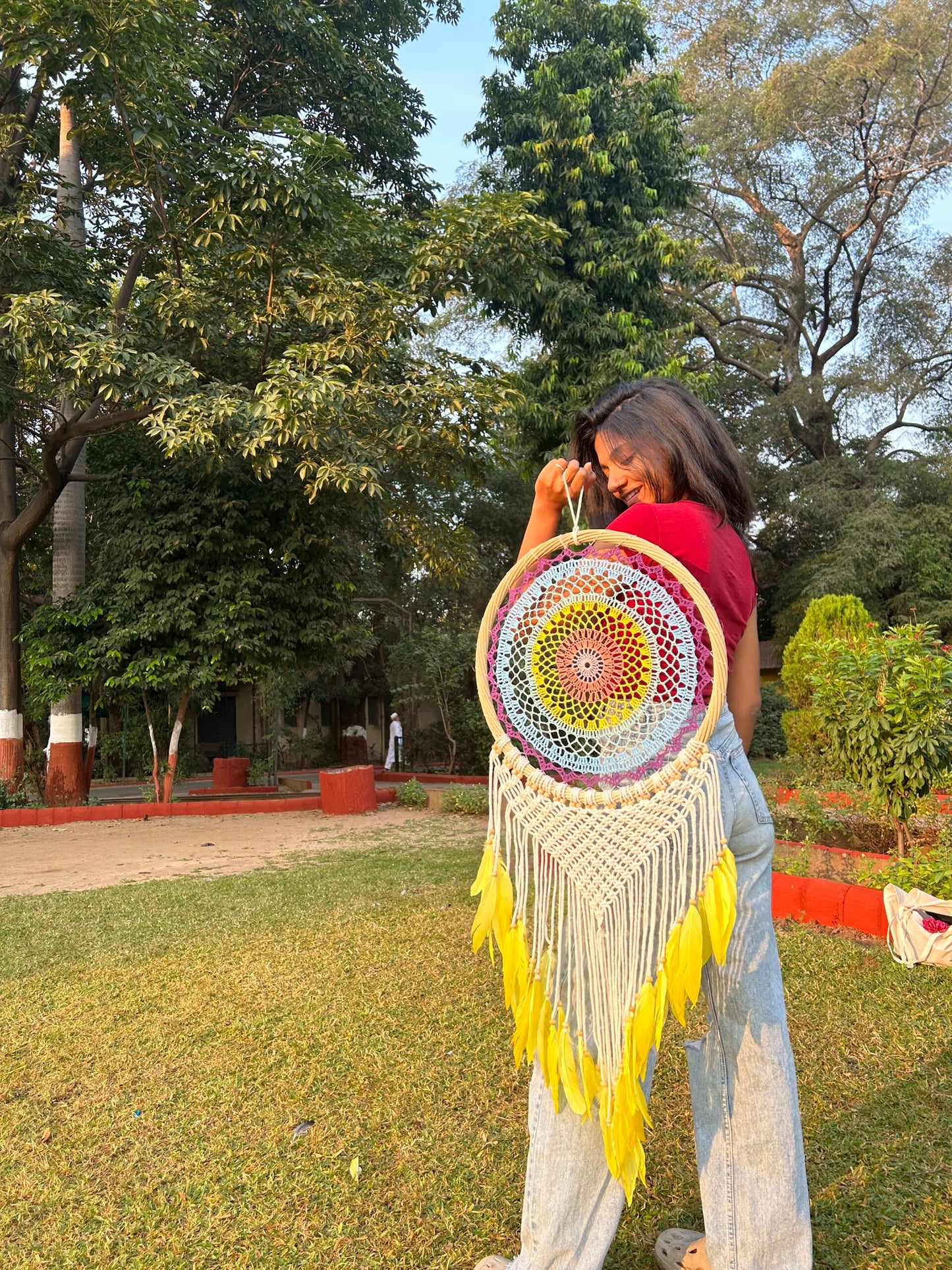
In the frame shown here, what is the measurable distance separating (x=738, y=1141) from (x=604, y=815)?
1.92 feet

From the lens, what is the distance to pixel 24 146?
10.6 m

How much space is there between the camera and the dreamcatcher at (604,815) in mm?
1491

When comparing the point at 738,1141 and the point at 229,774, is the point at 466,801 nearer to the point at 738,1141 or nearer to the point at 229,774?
the point at 229,774

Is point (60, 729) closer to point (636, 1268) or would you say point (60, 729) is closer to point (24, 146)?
point (24, 146)

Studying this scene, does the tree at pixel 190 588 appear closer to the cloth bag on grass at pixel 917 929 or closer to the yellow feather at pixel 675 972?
the cloth bag on grass at pixel 917 929

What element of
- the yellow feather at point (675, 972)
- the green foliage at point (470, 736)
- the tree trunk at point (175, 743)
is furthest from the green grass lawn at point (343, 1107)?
the green foliage at point (470, 736)

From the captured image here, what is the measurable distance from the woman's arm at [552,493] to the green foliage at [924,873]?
3.27 meters

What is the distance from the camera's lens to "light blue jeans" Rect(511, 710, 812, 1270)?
1532 millimetres

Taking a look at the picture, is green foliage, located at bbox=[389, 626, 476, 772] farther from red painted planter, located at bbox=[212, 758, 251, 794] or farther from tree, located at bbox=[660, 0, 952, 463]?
tree, located at bbox=[660, 0, 952, 463]

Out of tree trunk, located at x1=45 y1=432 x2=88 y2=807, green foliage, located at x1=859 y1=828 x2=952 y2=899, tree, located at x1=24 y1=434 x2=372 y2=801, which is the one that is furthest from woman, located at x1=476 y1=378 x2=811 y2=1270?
tree trunk, located at x1=45 y1=432 x2=88 y2=807

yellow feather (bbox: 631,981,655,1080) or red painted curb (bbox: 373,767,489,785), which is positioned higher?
yellow feather (bbox: 631,981,655,1080)

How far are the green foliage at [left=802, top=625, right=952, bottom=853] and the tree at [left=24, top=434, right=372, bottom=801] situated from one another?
705 cm

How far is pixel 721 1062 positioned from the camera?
1.57 metres

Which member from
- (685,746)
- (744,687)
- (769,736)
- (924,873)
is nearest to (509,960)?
(685,746)
